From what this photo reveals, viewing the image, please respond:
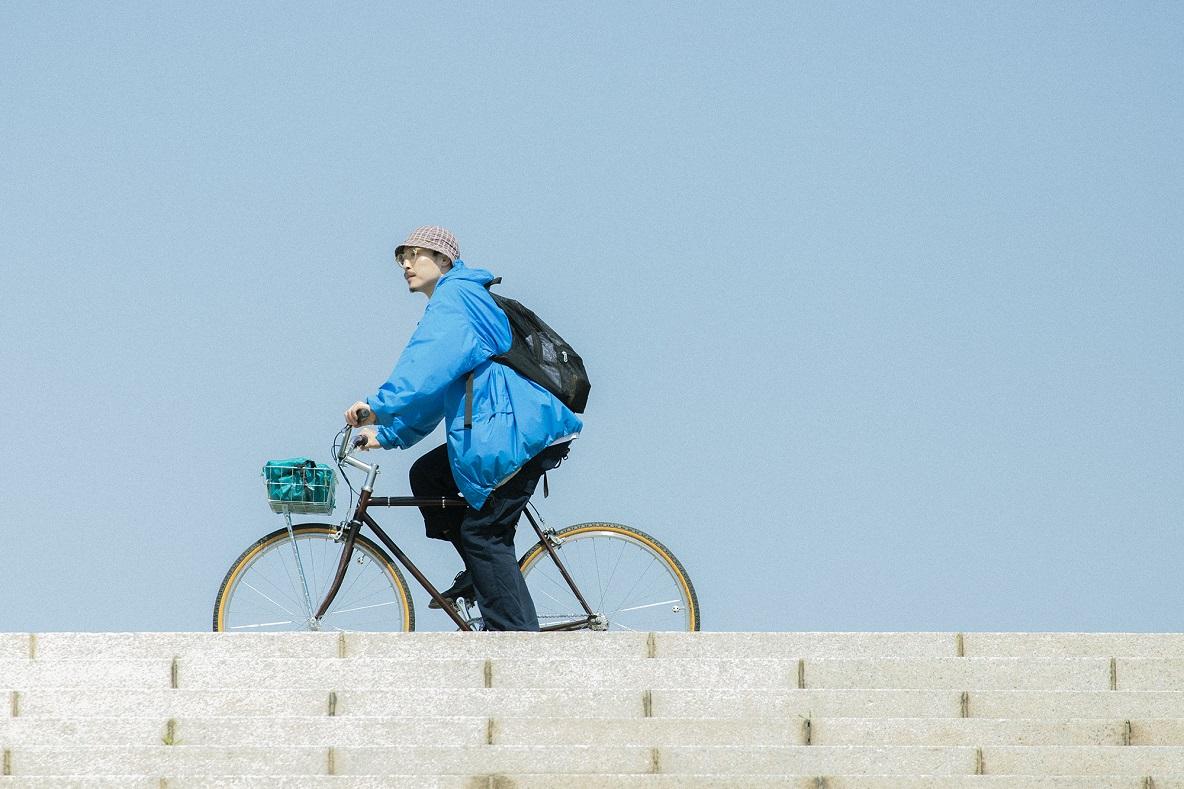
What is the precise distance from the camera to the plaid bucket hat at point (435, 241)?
9.59 meters

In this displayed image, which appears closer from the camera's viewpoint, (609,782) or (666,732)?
(609,782)

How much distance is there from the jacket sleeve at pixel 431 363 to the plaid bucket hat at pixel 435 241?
0.72ft

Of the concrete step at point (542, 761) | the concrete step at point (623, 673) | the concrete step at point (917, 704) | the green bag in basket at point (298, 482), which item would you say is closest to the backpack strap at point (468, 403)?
the green bag in basket at point (298, 482)

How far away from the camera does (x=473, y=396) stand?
9.41 metres

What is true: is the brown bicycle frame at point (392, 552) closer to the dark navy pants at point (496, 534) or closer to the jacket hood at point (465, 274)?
the dark navy pants at point (496, 534)

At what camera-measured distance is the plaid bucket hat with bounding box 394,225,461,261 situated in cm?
959

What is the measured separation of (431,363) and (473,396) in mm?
243

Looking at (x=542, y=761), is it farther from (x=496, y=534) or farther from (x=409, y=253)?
(x=409, y=253)

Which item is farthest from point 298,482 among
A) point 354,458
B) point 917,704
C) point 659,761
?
point 917,704

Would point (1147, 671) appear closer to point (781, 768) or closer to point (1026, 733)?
point (1026, 733)

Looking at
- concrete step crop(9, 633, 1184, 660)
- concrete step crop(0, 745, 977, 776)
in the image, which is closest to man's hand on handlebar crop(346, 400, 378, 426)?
concrete step crop(9, 633, 1184, 660)

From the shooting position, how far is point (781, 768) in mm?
7484

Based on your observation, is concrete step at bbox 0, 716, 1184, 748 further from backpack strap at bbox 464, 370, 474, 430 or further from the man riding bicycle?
backpack strap at bbox 464, 370, 474, 430

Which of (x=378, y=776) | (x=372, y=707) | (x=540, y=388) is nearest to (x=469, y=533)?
(x=540, y=388)
